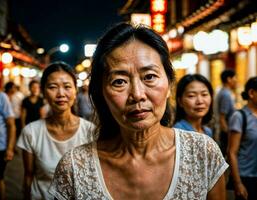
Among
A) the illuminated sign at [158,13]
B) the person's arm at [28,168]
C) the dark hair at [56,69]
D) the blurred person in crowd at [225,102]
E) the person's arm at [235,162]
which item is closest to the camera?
the person's arm at [28,168]

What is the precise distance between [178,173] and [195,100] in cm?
301

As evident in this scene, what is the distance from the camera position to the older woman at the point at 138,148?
230cm

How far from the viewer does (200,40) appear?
821 inches

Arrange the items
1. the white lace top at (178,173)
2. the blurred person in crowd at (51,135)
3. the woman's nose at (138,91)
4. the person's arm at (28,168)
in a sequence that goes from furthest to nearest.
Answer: the person's arm at (28,168), the blurred person in crowd at (51,135), the white lace top at (178,173), the woman's nose at (138,91)

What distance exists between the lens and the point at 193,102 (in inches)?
209

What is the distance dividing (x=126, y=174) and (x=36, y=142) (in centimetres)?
248

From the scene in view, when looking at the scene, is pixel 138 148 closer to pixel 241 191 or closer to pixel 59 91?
pixel 59 91

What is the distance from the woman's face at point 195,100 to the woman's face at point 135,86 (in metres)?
2.97

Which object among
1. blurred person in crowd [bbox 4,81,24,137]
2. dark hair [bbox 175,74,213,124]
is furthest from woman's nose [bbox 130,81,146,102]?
blurred person in crowd [bbox 4,81,24,137]

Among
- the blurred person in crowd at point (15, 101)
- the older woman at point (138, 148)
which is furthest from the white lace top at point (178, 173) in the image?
the blurred person in crowd at point (15, 101)

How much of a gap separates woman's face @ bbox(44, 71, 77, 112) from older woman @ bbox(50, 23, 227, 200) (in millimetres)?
2486

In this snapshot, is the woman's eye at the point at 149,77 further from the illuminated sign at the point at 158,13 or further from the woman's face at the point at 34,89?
the illuminated sign at the point at 158,13

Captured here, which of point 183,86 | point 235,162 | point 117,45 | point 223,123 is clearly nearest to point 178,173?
point 117,45

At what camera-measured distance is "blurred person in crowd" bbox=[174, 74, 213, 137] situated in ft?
17.4
